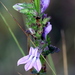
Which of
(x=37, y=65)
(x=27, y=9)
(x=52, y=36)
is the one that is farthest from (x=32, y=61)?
(x=52, y=36)

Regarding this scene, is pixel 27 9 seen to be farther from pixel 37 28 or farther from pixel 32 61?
pixel 32 61

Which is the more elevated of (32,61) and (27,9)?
(27,9)

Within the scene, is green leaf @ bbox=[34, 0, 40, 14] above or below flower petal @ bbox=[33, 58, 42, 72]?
above

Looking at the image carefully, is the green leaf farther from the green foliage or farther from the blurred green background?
the blurred green background

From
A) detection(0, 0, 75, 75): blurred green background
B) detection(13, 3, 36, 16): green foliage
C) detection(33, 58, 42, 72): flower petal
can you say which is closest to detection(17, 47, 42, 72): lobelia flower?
detection(33, 58, 42, 72): flower petal

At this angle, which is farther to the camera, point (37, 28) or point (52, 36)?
point (52, 36)
